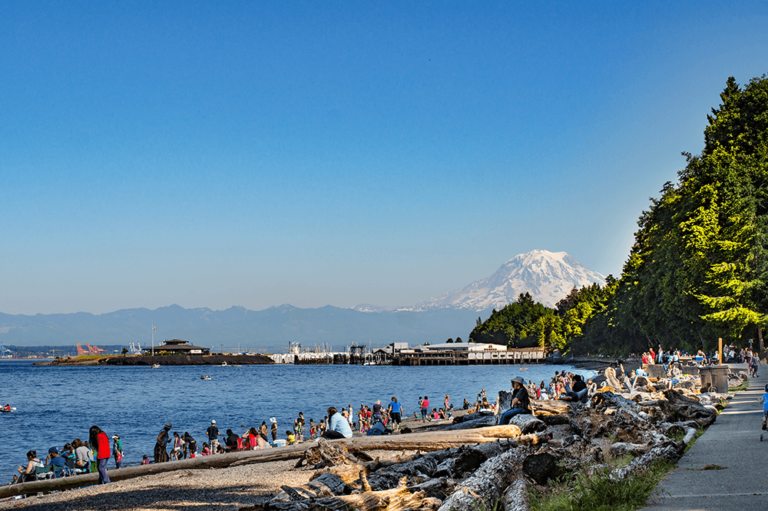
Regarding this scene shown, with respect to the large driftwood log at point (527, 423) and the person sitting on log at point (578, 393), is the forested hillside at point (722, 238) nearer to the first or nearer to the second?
the person sitting on log at point (578, 393)

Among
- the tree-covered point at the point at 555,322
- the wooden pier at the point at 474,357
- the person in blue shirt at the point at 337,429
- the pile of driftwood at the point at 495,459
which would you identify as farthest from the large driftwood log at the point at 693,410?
the wooden pier at the point at 474,357

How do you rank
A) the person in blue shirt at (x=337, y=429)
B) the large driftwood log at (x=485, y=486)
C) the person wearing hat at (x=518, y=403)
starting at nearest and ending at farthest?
the large driftwood log at (x=485, y=486), the person wearing hat at (x=518, y=403), the person in blue shirt at (x=337, y=429)

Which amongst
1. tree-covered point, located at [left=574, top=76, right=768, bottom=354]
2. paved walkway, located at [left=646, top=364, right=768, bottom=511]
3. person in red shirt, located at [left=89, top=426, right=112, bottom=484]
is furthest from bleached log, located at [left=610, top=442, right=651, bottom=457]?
tree-covered point, located at [left=574, top=76, right=768, bottom=354]

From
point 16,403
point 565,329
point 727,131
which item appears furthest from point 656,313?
point 565,329

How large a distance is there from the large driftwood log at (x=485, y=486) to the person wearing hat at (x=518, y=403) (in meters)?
5.36

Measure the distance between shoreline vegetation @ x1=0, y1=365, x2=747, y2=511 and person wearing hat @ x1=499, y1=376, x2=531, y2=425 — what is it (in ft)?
1.30

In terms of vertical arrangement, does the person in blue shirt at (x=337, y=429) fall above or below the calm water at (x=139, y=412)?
above

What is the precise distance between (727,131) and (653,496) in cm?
4341

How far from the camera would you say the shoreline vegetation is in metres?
8.14

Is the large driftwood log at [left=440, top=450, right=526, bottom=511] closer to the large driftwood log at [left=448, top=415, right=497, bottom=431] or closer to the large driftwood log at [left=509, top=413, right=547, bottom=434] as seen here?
the large driftwood log at [left=509, top=413, right=547, bottom=434]

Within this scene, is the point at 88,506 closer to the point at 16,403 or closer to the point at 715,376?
the point at 715,376

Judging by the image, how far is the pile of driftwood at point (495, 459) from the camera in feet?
27.2

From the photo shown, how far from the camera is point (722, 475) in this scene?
27.5 ft

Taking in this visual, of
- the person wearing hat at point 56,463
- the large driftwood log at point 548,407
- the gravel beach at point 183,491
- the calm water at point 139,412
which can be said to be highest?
the large driftwood log at point 548,407
